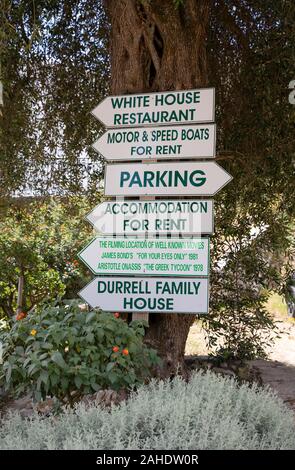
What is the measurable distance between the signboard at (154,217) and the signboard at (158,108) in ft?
2.18

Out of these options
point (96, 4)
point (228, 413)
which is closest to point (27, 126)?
point (96, 4)

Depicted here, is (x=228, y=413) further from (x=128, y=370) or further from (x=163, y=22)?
(x=163, y=22)

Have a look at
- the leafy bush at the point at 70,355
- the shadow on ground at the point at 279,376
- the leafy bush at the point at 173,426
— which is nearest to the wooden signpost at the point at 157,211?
the leafy bush at the point at 70,355

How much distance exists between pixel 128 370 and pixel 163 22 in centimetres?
293

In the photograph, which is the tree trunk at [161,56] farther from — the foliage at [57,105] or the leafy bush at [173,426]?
the leafy bush at [173,426]

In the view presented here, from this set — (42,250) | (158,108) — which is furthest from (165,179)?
(42,250)

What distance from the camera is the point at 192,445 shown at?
2582 millimetres

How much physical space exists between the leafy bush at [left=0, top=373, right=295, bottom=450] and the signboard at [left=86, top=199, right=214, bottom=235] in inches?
64.1

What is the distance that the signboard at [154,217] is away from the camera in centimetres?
460

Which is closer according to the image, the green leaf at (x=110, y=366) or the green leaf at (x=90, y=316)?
the green leaf at (x=110, y=366)

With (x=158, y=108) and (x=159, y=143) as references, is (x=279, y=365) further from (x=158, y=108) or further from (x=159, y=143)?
(x=158, y=108)

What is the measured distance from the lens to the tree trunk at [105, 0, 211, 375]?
16.4 feet

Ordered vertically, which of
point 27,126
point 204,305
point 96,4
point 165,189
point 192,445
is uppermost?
point 96,4

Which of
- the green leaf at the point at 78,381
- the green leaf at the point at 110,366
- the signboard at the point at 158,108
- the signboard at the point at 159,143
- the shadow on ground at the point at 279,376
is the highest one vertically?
the signboard at the point at 158,108
